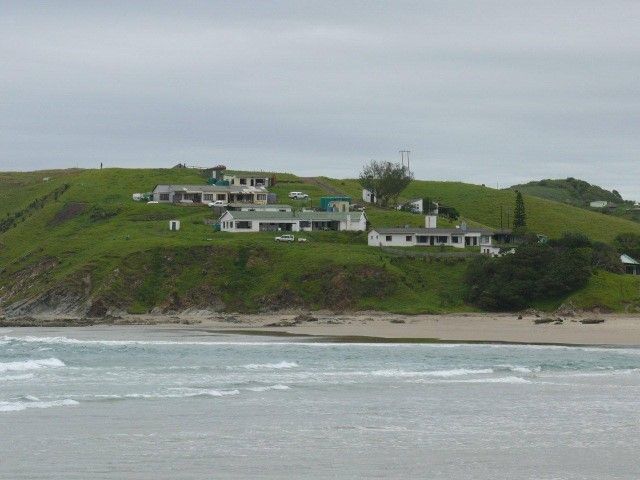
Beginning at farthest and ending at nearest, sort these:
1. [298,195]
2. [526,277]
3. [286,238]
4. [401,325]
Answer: [298,195], [286,238], [526,277], [401,325]

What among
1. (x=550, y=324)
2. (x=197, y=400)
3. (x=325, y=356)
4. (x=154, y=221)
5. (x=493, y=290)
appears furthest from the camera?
(x=154, y=221)

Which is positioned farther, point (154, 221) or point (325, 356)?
point (154, 221)

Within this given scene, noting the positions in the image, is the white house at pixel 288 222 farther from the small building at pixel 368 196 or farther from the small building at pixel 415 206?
the small building at pixel 368 196

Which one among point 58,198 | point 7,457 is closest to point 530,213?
point 58,198

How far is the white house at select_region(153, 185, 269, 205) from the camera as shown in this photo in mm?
131125

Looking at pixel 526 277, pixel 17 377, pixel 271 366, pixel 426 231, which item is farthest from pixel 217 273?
pixel 17 377

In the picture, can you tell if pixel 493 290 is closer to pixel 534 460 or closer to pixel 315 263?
pixel 315 263

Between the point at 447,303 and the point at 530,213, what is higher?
the point at 530,213

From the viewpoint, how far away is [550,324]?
3123 inches

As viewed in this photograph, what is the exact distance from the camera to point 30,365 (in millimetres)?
53156

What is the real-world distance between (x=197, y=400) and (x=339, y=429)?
26.6 feet

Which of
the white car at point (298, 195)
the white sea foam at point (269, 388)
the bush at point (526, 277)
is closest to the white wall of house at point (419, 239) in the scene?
the bush at point (526, 277)

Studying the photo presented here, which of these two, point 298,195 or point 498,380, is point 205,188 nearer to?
point 298,195

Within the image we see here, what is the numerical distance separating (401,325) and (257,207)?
4505 cm
